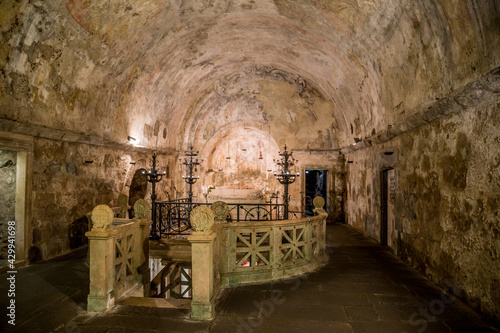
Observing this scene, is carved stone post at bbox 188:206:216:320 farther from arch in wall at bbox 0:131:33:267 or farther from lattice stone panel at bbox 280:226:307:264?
arch in wall at bbox 0:131:33:267

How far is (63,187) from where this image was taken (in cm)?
793

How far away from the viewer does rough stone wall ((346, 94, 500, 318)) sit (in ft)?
13.7

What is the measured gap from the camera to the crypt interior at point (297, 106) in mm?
4617

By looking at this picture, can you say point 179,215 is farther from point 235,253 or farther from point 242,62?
point 242,62

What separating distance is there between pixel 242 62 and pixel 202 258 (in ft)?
35.1

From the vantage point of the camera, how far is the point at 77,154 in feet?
27.7

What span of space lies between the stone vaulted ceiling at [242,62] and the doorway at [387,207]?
56.9 inches

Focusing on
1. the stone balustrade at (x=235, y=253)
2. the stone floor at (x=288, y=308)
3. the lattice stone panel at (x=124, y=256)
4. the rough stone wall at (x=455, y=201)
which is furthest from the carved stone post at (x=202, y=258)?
the rough stone wall at (x=455, y=201)

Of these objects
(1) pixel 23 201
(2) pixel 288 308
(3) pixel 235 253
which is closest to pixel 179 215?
(1) pixel 23 201

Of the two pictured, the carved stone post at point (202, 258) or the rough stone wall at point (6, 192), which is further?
the rough stone wall at point (6, 192)

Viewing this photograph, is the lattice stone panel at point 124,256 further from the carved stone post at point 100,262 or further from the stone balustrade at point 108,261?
the carved stone post at point 100,262

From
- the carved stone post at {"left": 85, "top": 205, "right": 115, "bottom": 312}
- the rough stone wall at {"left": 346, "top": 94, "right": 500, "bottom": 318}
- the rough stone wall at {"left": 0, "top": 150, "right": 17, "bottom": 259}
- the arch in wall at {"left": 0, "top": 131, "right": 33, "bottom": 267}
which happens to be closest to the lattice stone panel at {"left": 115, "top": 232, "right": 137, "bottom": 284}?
the carved stone post at {"left": 85, "top": 205, "right": 115, "bottom": 312}

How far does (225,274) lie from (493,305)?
403cm

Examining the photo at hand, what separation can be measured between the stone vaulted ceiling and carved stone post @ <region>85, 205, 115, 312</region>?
3624 millimetres
